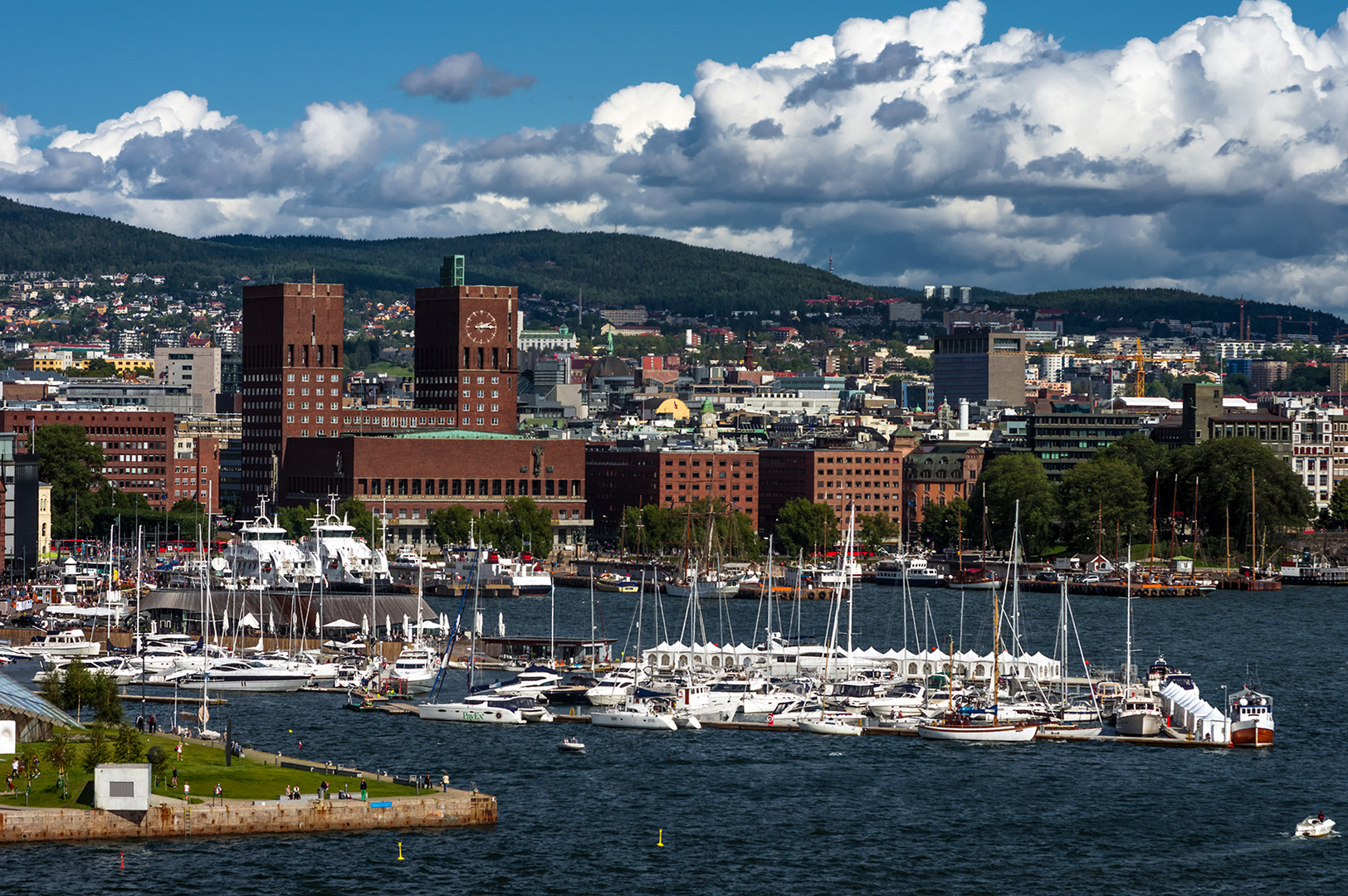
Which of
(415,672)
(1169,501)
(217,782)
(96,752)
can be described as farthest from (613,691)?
(1169,501)

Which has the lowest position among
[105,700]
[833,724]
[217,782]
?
[833,724]

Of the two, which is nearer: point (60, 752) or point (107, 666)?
point (60, 752)

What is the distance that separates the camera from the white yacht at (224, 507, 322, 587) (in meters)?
126

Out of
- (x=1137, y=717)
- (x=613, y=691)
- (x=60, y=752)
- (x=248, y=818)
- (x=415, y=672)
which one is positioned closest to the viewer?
(x=248, y=818)

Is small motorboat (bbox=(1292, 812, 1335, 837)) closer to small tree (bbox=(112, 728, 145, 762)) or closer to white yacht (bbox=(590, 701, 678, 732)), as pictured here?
white yacht (bbox=(590, 701, 678, 732))

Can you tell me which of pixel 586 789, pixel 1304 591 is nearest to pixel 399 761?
pixel 586 789

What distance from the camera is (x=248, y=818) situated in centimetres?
5506

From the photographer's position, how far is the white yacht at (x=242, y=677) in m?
88.2

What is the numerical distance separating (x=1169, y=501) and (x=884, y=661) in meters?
97.0

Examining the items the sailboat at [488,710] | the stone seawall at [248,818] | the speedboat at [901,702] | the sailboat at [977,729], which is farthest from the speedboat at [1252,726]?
the stone seawall at [248,818]

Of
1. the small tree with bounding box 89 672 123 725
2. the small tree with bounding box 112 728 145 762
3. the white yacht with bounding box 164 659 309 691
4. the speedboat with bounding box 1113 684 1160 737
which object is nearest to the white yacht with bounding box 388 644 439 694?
the white yacht with bounding box 164 659 309 691

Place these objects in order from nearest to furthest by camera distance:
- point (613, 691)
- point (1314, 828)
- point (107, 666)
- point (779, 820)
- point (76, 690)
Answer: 1. point (1314, 828)
2. point (779, 820)
3. point (76, 690)
4. point (613, 691)
5. point (107, 666)

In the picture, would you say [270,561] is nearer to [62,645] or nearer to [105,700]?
[62,645]

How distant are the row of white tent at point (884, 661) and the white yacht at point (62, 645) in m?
25.1
